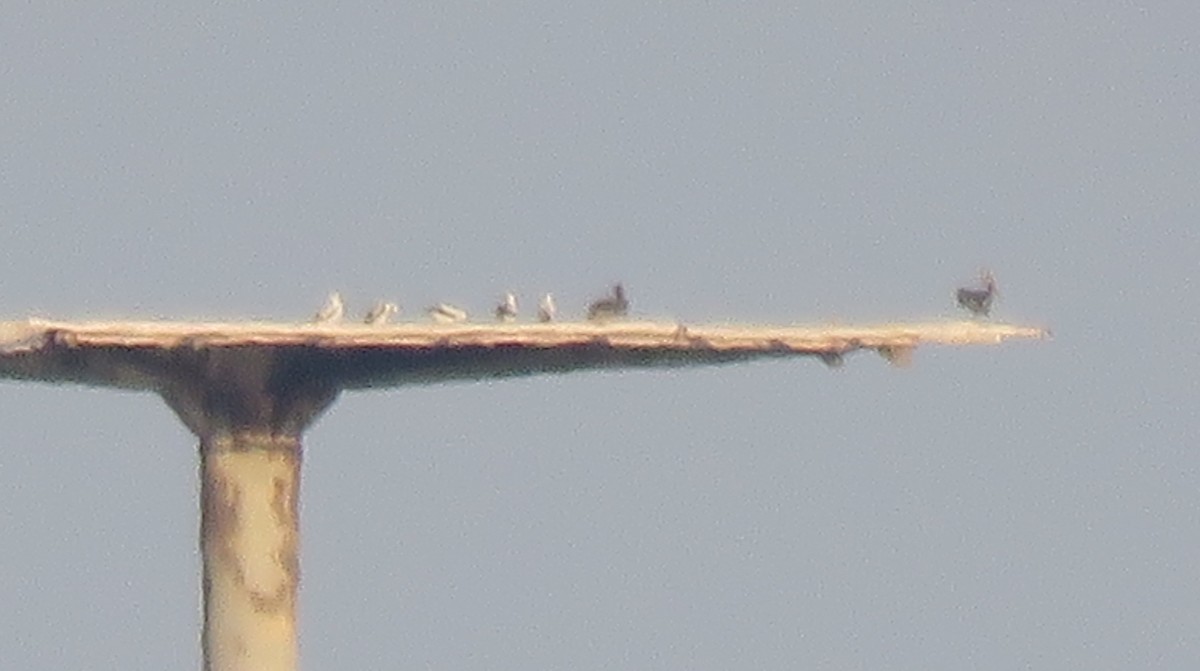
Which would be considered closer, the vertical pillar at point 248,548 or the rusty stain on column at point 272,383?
the rusty stain on column at point 272,383

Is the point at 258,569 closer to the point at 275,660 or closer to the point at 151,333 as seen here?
the point at 275,660

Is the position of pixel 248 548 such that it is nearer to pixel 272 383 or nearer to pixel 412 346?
pixel 272 383

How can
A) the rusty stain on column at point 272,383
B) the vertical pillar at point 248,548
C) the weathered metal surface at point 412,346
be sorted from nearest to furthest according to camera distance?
the weathered metal surface at point 412,346
the rusty stain on column at point 272,383
the vertical pillar at point 248,548

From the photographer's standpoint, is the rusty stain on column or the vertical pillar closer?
the rusty stain on column

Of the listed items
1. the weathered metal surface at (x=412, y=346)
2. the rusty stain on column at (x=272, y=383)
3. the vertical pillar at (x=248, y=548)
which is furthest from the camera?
the vertical pillar at (x=248, y=548)

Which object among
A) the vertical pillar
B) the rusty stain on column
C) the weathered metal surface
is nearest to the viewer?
the weathered metal surface

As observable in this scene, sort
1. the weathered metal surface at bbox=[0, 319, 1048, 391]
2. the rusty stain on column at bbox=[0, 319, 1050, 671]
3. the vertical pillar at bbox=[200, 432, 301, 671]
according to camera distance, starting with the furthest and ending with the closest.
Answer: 1. the vertical pillar at bbox=[200, 432, 301, 671]
2. the rusty stain on column at bbox=[0, 319, 1050, 671]
3. the weathered metal surface at bbox=[0, 319, 1048, 391]

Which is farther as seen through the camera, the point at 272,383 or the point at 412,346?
the point at 272,383

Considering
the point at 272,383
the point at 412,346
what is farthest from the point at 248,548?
the point at 412,346
